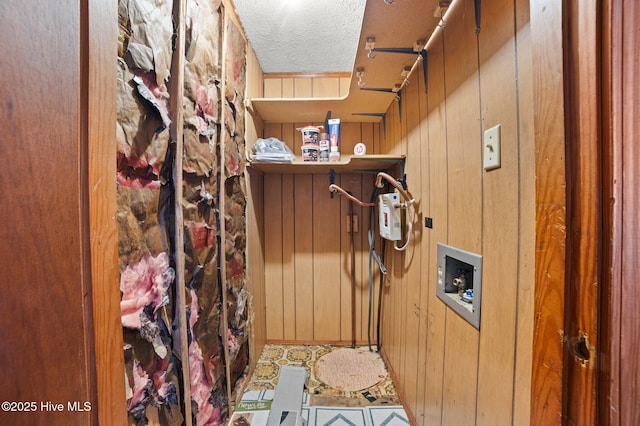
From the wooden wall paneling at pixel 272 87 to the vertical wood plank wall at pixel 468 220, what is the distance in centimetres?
100

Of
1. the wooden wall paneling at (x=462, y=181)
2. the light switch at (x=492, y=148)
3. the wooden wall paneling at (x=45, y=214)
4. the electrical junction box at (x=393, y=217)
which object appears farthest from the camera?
Result: the electrical junction box at (x=393, y=217)

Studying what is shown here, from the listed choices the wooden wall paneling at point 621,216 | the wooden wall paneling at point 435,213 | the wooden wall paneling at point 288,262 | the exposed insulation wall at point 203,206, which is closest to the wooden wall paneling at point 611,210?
the wooden wall paneling at point 621,216

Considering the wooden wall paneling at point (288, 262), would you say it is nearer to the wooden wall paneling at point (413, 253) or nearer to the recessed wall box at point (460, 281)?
the wooden wall paneling at point (413, 253)

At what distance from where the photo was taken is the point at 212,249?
1137 millimetres

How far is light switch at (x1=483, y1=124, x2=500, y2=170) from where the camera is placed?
0.68 m

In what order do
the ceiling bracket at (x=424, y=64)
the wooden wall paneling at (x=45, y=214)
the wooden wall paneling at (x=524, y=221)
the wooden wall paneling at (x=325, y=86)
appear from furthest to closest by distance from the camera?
the wooden wall paneling at (x=325, y=86), the ceiling bracket at (x=424, y=64), the wooden wall paneling at (x=524, y=221), the wooden wall paneling at (x=45, y=214)

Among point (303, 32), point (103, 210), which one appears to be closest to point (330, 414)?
point (103, 210)

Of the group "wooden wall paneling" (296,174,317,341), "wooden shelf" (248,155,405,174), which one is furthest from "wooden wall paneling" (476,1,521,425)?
"wooden wall paneling" (296,174,317,341)

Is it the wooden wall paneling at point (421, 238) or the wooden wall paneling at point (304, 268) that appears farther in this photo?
the wooden wall paneling at point (304, 268)

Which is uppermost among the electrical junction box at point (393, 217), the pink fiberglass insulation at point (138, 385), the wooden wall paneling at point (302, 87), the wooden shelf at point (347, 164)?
the wooden wall paneling at point (302, 87)

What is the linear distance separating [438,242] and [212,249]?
1.04 meters

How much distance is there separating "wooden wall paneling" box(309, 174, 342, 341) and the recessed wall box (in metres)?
1.13

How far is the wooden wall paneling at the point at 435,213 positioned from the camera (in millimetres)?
990

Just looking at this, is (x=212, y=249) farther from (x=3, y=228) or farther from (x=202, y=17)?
(x=202, y=17)
